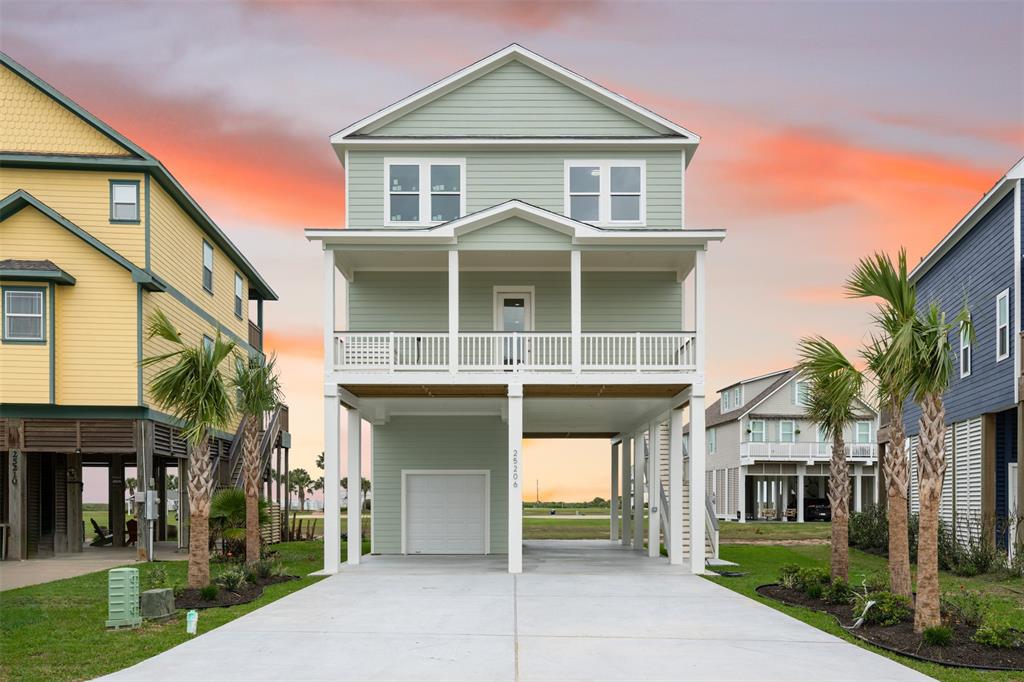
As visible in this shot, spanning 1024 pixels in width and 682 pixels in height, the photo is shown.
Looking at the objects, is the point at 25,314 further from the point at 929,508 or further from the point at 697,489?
the point at 929,508

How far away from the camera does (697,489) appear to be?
22031 millimetres

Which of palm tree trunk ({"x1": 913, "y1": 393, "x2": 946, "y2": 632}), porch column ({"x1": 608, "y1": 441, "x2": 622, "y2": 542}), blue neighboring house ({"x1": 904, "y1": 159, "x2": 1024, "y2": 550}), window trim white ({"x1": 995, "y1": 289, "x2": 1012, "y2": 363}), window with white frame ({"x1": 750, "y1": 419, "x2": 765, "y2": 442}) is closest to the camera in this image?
palm tree trunk ({"x1": 913, "y1": 393, "x2": 946, "y2": 632})

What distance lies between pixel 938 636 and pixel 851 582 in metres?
7.14

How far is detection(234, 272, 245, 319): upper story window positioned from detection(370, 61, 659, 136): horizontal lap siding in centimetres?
1375

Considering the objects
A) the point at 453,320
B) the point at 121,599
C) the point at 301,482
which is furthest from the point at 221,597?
the point at 301,482

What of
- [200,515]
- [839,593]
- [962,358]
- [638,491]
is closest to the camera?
[839,593]

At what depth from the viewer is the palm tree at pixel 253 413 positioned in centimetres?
2164

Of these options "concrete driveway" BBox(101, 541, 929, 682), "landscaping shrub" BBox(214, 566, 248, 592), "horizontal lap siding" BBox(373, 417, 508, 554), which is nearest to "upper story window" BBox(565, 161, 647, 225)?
"horizontal lap siding" BBox(373, 417, 508, 554)

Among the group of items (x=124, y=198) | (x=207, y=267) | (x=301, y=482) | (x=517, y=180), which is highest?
(x=517, y=180)

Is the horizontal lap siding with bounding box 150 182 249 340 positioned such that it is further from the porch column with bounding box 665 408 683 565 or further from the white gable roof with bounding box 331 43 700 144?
the porch column with bounding box 665 408 683 565

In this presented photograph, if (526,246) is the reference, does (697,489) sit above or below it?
below

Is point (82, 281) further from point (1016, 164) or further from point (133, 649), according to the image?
point (1016, 164)

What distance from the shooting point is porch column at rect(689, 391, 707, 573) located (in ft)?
71.8

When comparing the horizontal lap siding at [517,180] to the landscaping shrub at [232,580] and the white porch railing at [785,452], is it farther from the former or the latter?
the white porch railing at [785,452]
